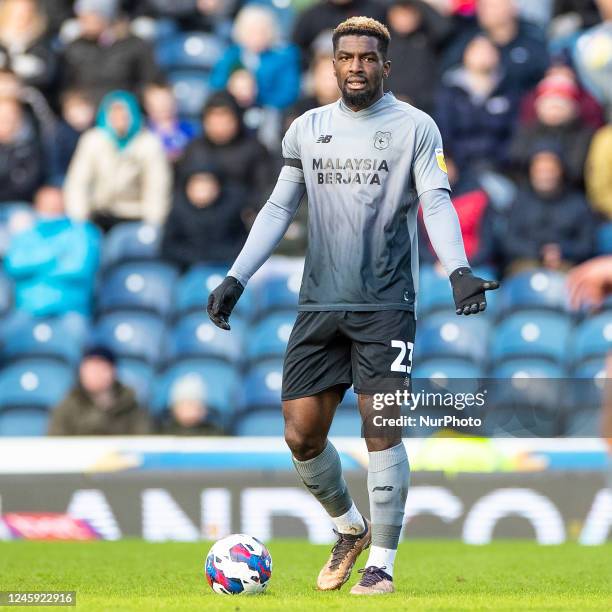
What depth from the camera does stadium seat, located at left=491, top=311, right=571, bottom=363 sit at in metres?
11.6

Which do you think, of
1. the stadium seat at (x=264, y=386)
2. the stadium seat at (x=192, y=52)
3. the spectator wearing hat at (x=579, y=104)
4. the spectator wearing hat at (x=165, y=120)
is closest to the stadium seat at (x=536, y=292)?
the spectator wearing hat at (x=579, y=104)

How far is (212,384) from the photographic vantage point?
11695mm

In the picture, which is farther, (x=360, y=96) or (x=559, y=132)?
(x=559, y=132)

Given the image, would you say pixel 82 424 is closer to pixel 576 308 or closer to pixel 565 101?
pixel 576 308

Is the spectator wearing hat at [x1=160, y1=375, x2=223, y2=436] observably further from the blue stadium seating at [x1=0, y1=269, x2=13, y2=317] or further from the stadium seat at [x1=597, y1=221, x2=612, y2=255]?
the stadium seat at [x1=597, y1=221, x2=612, y2=255]

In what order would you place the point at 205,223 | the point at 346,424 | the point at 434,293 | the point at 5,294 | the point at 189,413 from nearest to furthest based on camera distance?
the point at 189,413, the point at 346,424, the point at 434,293, the point at 205,223, the point at 5,294

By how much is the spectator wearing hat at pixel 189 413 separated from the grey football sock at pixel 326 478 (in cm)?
475

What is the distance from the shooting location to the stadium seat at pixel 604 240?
12250 mm

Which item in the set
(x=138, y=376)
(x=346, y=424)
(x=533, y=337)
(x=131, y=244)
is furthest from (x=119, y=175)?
(x=533, y=337)

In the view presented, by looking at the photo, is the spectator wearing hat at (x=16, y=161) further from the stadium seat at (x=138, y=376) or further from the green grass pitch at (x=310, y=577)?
the green grass pitch at (x=310, y=577)

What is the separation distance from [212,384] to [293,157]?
539 cm

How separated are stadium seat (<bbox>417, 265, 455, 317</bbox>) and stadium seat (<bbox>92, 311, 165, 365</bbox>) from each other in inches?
86.4

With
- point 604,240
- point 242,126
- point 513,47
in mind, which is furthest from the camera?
point 513,47

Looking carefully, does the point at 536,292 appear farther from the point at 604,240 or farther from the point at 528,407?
the point at 528,407
